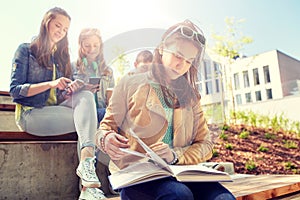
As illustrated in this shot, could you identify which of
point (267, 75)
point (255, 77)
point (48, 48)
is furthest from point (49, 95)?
point (255, 77)

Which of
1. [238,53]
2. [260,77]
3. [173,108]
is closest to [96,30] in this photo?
[173,108]

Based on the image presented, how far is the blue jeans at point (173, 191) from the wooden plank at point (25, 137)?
1.86ft

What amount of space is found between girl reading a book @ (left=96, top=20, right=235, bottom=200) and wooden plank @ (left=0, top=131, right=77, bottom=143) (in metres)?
0.41

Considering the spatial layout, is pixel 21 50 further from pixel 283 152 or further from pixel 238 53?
pixel 238 53

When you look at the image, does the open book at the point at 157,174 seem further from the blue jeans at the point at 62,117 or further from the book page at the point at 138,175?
the blue jeans at the point at 62,117

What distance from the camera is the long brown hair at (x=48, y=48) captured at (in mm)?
1073

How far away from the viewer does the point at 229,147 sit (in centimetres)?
253

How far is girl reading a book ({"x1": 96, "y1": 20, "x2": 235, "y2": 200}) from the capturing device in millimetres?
627

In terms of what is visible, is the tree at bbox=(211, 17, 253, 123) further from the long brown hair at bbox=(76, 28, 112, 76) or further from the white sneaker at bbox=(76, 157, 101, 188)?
the white sneaker at bbox=(76, 157, 101, 188)

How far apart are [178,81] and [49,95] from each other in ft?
1.81

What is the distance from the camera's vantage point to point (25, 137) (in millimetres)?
949

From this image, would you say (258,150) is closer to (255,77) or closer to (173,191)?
(173,191)

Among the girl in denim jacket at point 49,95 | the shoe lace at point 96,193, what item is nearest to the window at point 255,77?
the girl in denim jacket at point 49,95

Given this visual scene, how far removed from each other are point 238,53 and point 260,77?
8900mm
